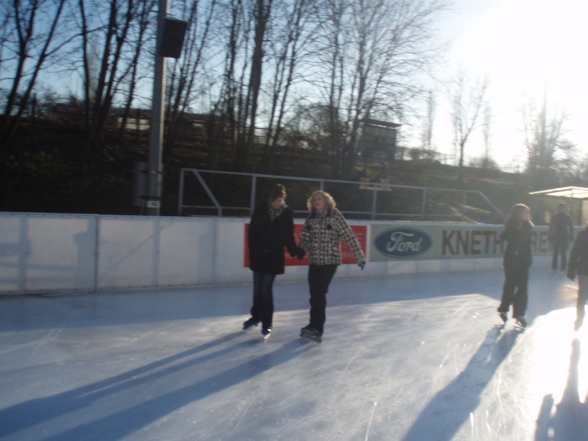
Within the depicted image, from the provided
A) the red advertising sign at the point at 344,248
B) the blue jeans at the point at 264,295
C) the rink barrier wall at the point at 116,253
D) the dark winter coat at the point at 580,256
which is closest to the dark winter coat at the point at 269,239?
the blue jeans at the point at 264,295

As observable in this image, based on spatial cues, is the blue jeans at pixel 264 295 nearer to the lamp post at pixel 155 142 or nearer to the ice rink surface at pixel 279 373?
the ice rink surface at pixel 279 373

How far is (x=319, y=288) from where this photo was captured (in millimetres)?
5641

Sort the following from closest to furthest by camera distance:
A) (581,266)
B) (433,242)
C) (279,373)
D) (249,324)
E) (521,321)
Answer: (279,373) < (249,324) < (581,266) < (521,321) < (433,242)

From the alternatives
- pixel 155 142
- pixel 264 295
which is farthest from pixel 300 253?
pixel 155 142

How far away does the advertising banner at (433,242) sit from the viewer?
11633 mm

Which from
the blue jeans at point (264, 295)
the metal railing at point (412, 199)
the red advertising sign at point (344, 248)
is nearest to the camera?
the blue jeans at point (264, 295)

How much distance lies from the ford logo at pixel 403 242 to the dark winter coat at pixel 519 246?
4.69m

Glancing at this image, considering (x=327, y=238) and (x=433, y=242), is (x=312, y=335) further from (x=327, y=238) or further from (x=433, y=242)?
(x=433, y=242)

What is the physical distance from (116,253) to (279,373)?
15.0 feet

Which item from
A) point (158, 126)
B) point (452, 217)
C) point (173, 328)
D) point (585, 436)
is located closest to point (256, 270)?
point (173, 328)

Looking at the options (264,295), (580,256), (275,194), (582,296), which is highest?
(275,194)

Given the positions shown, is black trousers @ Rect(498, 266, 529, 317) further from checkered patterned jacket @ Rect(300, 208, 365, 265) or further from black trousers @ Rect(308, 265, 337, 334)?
black trousers @ Rect(308, 265, 337, 334)

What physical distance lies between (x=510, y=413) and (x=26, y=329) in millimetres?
4619

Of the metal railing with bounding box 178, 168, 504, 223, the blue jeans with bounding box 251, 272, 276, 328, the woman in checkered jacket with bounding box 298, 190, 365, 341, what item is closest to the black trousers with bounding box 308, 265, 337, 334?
the woman in checkered jacket with bounding box 298, 190, 365, 341
